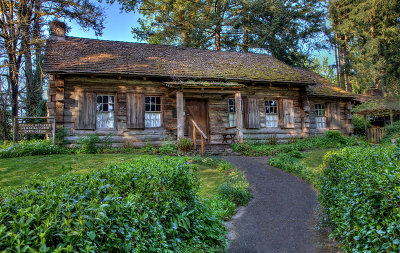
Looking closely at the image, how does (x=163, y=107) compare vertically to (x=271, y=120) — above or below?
above

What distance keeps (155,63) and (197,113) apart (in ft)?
11.5

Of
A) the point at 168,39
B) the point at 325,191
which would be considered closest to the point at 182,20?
the point at 168,39

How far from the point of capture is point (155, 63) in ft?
49.2

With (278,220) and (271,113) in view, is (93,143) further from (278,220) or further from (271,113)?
(271,113)

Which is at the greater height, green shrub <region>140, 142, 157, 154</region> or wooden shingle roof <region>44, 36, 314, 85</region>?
wooden shingle roof <region>44, 36, 314, 85</region>

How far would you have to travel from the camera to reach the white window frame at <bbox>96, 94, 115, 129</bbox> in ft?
44.3

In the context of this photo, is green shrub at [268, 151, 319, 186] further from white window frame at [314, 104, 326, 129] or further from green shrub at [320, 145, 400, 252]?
white window frame at [314, 104, 326, 129]

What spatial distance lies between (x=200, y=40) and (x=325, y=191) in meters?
20.7

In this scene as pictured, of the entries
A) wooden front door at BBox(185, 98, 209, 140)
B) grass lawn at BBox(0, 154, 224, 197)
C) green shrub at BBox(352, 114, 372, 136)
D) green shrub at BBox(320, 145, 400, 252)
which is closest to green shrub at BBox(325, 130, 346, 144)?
wooden front door at BBox(185, 98, 209, 140)

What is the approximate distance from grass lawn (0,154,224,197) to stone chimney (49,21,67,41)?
27.0 ft

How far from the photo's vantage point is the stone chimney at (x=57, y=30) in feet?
51.2

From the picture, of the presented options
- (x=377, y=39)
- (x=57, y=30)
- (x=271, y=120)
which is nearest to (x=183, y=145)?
(x=271, y=120)

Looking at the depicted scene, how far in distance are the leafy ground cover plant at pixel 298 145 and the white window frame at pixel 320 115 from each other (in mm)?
1676

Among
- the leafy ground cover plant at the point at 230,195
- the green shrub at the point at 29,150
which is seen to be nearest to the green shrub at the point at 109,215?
the leafy ground cover plant at the point at 230,195
